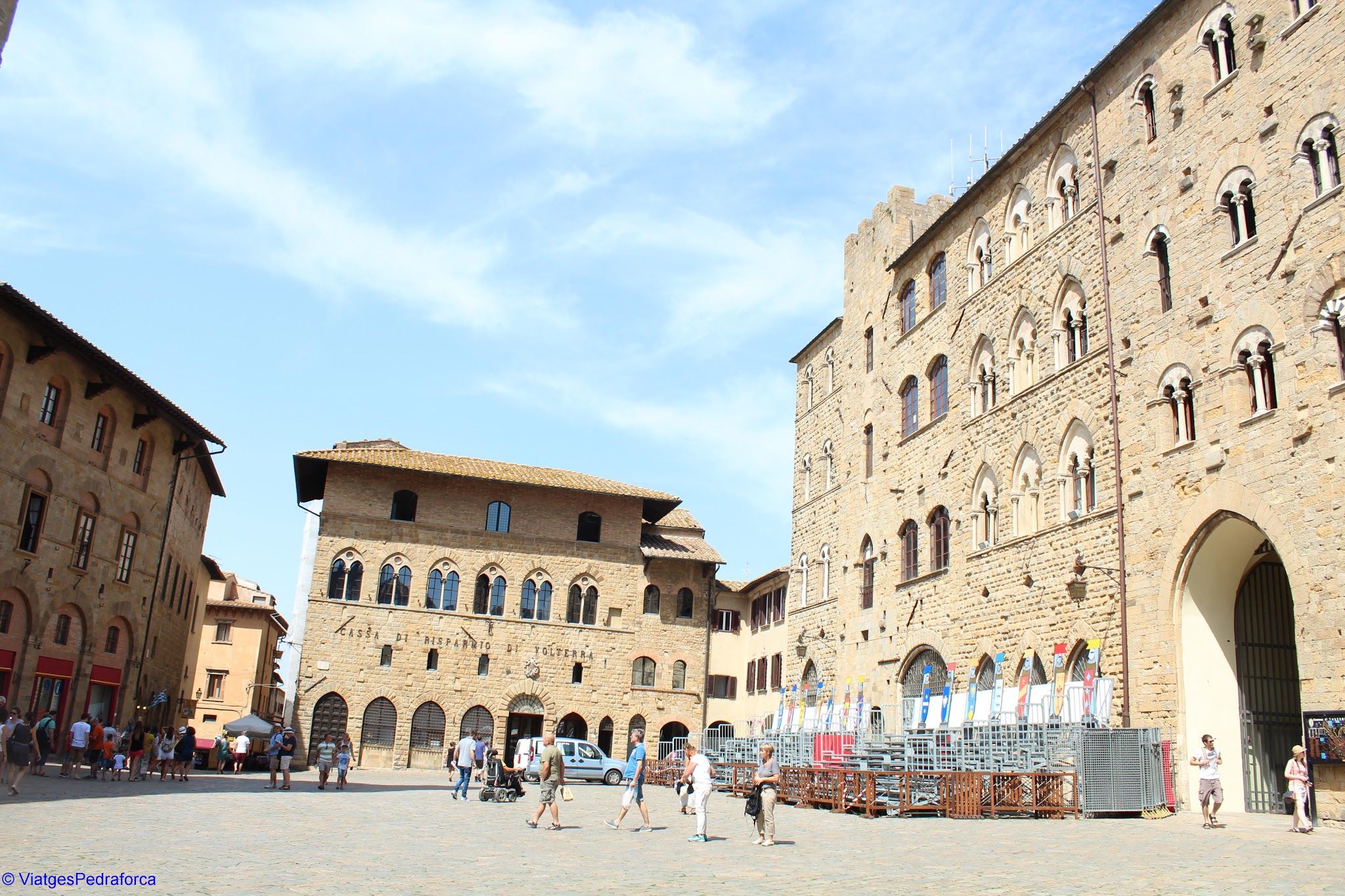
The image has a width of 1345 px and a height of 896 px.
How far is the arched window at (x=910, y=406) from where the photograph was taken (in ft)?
88.7

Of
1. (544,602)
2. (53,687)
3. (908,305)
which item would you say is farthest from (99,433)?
(908,305)

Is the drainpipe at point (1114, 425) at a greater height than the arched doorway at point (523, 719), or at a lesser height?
greater

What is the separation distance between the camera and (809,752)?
73.0ft

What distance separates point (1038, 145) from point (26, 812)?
21.3m

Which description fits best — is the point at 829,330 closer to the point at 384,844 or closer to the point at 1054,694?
the point at 1054,694

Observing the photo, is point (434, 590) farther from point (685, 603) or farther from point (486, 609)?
point (685, 603)

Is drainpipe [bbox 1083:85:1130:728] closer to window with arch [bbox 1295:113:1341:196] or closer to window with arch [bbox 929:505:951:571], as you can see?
window with arch [bbox 1295:113:1341:196]

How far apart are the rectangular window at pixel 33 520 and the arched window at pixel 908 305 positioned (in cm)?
2162

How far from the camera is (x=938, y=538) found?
82.6 feet

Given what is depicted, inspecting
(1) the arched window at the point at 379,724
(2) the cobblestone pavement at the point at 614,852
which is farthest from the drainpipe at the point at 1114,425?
(1) the arched window at the point at 379,724

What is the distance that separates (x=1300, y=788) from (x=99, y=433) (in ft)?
87.9

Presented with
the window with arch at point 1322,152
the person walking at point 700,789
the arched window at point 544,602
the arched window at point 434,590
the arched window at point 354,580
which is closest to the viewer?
the person walking at point 700,789

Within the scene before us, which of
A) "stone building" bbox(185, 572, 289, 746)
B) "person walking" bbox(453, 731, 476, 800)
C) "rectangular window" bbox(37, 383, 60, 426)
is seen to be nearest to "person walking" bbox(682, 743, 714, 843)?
"person walking" bbox(453, 731, 476, 800)

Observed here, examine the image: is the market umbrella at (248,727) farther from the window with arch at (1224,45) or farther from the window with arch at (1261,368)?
the window with arch at (1224,45)
